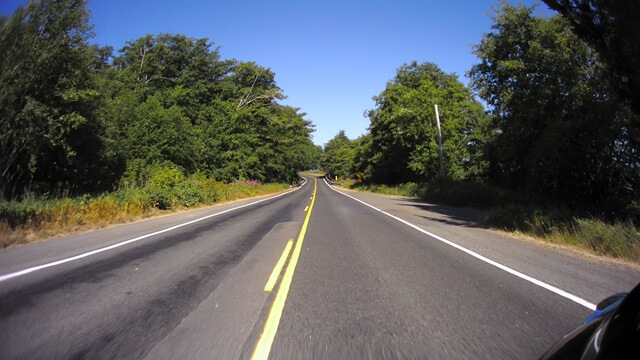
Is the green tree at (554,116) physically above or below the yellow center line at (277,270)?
above

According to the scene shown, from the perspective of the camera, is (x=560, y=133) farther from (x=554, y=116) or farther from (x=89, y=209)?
(x=89, y=209)

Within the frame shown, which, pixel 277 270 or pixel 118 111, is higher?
pixel 118 111

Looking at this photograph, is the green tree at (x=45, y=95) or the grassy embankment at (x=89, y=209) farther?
the green tree at (x=45, y=95)

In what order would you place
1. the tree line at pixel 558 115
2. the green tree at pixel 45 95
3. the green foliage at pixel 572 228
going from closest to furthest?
the green foliage at pixel 572 228, the tree line at pixel 558 115, the green tree at pixel 45 95

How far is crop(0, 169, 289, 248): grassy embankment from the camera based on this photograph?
10977mm

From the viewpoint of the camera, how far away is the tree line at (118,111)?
18.0 metres

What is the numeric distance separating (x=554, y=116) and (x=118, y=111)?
3026cm

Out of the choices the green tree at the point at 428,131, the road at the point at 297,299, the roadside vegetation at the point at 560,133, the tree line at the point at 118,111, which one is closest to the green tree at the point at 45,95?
the tree line at the point at 118,111

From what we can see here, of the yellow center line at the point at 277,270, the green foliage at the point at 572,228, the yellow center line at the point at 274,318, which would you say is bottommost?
the yellow center line at the point at 277,270

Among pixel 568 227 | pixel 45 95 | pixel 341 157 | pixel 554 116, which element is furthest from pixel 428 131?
pixel 341 157

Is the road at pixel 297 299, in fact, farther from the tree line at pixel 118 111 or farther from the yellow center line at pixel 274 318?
the tree line at pixel 118 111

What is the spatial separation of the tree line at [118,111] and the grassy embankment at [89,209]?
6.26ft

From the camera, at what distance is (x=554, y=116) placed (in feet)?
49.6

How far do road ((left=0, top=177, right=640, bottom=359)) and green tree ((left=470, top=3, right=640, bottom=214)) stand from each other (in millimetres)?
4350
